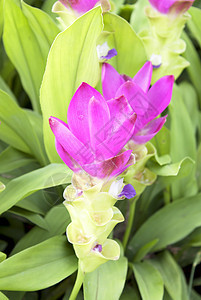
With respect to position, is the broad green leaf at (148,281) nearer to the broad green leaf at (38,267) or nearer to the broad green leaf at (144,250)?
the broad green leaf at (144,250)

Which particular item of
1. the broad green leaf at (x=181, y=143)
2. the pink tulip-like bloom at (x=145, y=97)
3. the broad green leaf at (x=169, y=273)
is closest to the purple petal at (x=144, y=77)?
the pink tulip-like bloom at (x=145, y=97)

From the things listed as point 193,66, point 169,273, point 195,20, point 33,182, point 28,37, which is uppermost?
point 28,37

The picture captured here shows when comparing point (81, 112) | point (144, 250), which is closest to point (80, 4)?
point (81, 112)

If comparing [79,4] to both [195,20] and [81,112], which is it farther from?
[195,20]

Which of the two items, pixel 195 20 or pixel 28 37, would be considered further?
pixel 195 20

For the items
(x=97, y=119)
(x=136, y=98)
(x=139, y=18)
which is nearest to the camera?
(x=97, y=119)
